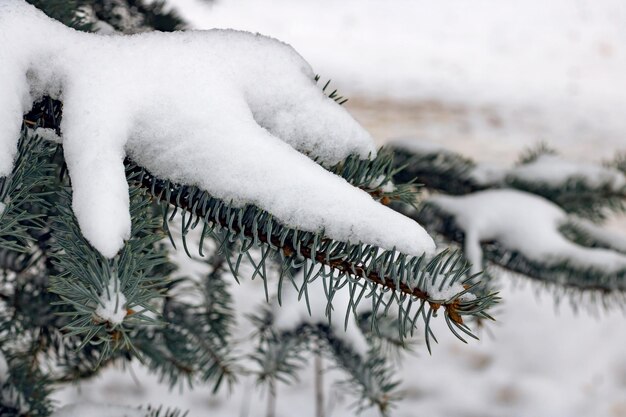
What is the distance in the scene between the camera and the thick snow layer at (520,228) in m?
0.95

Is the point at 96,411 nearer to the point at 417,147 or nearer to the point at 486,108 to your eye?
the point at 417,147

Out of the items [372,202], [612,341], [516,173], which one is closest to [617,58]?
[612,341]

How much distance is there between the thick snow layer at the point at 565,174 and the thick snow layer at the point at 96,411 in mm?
809

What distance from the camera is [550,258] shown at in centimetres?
95

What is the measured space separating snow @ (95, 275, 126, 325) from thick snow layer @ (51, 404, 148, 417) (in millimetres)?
355

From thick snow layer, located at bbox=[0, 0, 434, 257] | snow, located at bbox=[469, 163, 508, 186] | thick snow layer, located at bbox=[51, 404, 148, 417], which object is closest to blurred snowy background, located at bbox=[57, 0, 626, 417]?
snow, located at bbox=[469, 163, 508, 186]

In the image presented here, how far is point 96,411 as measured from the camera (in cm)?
76

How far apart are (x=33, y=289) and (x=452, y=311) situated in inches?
24.1

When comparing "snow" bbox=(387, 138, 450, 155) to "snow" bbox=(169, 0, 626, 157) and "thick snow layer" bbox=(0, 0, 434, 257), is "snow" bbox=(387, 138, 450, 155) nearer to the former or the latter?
"thick snow layer" bbox=(0, 0, 434, 257)

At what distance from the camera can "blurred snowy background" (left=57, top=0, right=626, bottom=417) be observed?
2119mm

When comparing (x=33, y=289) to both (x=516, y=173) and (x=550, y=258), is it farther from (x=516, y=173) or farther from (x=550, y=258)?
(x=516, y=173)

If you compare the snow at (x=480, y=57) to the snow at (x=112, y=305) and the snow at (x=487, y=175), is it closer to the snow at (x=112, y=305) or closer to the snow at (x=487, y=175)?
the snow at (x=487, y=175)

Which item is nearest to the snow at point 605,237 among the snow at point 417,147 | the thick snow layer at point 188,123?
the snow at point 417,147

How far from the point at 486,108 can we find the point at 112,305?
12.9 feet
